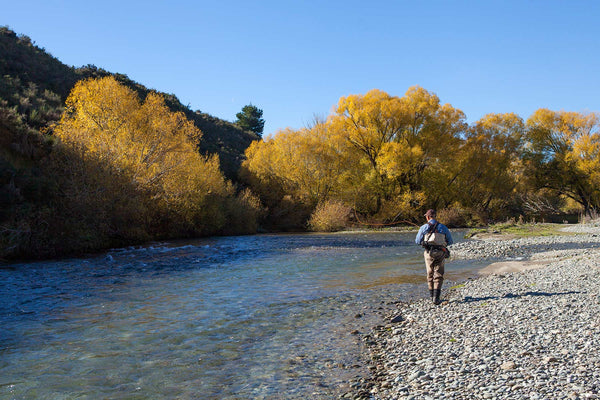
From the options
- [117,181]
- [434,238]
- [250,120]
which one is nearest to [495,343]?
[434,238]

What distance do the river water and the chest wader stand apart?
1.51m

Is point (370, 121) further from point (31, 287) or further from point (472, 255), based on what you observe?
point (31, 287)

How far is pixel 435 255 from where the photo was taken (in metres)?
10.4

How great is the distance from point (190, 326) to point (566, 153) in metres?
47.6

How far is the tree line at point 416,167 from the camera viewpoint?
1622 inches

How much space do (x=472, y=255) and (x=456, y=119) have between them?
27.0 m

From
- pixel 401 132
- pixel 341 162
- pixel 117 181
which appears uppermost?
pixel 401 132

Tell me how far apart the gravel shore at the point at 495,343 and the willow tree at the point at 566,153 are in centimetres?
3713

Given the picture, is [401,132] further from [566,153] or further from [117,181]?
[117,181]

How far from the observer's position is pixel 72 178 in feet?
67.2

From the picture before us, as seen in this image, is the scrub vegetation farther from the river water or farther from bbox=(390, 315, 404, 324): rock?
bbox=(390, 315, 404, 324): rock

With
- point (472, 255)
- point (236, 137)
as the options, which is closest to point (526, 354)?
point (472, 255)

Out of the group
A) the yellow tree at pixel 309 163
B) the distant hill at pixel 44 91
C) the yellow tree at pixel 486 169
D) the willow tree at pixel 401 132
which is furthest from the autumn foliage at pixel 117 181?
the yellow tree at pixel 486 169

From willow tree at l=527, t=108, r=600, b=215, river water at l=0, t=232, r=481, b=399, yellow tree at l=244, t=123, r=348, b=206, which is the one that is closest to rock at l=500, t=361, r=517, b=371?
river water at l=0, t=232, r=481, b=399
